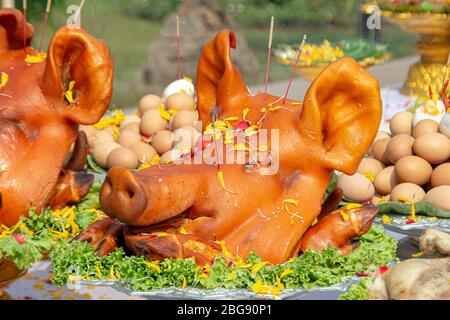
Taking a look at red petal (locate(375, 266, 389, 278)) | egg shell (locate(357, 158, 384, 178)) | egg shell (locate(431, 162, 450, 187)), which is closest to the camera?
red petal (locate(375, 266, 389, 278))

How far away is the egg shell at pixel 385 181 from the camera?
173 inches

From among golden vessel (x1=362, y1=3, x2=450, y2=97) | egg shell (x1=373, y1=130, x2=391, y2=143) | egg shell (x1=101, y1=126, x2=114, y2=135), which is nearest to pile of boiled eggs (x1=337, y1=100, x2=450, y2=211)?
egg shell (x1=373, y1=130, x2=391, y2=143)

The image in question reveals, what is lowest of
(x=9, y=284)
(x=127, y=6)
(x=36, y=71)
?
(x=127, y=6)

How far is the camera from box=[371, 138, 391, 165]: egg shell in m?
4.62

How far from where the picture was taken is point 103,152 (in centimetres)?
482

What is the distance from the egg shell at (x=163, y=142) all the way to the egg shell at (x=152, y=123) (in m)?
0.16

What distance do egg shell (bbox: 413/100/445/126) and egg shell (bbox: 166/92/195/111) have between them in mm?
1251

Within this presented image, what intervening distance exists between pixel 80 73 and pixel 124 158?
94 cm

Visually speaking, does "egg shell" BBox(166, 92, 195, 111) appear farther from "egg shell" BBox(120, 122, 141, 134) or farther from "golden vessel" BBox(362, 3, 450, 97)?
"golden vessel" BBox(362, 3, 450, 97)

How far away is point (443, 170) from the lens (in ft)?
13.8

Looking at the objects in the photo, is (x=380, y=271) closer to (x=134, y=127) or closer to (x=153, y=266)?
(x=153, y=266)

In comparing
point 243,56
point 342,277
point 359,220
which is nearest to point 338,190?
point 359,220

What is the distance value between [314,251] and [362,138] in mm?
450
